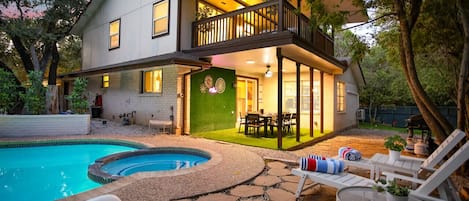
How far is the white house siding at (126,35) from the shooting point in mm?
9828

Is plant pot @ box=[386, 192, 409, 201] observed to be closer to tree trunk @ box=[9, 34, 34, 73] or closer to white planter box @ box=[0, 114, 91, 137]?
white planter box @ box=[0, 114, 91, 137]

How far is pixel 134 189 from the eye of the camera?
3570 mm

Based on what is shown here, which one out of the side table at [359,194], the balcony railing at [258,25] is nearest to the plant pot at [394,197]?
the side table at [359,194]

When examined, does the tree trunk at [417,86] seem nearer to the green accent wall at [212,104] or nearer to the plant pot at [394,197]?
the plant pot at [394,197]

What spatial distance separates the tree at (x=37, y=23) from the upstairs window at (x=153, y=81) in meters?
6.16

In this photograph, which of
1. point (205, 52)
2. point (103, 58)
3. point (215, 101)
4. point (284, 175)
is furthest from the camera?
point (103, 58)

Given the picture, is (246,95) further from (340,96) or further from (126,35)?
(126,35)

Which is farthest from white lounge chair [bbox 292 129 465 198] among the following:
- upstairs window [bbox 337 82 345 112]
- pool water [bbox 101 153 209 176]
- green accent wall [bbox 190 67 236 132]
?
upstairs window [bbox 337 82 345 112]

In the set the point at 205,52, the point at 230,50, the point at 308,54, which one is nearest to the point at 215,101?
the point at 205,52

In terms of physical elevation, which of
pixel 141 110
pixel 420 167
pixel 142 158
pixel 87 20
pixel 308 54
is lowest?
pixel 142 158

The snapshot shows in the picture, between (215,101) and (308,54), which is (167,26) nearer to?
(215,101)

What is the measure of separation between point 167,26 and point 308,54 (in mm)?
5189

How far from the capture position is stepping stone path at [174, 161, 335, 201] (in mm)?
3434

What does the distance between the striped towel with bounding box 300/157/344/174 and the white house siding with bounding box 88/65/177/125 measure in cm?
608
